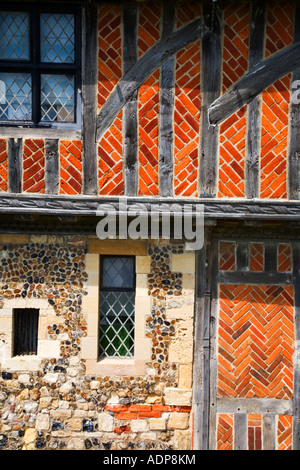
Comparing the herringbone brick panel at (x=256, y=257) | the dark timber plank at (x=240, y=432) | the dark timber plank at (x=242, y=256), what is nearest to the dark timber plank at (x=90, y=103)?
the dark timber plank at (x=242, y=256)

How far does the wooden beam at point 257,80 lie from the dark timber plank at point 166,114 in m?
0.48

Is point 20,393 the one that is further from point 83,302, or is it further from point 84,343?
point 83,302

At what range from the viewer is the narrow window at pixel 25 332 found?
4469 mm

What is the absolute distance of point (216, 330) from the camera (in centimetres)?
438

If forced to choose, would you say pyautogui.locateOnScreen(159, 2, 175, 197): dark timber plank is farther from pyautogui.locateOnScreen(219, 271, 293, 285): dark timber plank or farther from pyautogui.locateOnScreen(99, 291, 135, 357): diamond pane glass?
pyautogui.locateOnScreen(99, 291, 135, 357): diamond pane glass

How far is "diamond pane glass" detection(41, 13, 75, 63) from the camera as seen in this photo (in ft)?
→ 13.4

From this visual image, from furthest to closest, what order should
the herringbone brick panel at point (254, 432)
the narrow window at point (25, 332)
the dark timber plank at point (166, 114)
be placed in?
the narrow window at point (25, 332), the herringbone brick panel at point (254, 432), the dark timber plank at point (166, 114)

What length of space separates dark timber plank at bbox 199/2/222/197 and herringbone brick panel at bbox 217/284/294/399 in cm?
137

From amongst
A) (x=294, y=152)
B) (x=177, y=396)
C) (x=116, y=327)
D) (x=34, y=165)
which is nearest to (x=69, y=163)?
(x=34, y=165)

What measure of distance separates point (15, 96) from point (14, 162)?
80cm

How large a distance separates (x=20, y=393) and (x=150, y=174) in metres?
3.06

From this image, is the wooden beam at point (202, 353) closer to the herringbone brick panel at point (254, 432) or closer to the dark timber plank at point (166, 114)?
the herringbone brick panel at point (254, 432)

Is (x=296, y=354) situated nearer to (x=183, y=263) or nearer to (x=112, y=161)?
(x=183, y=263)
